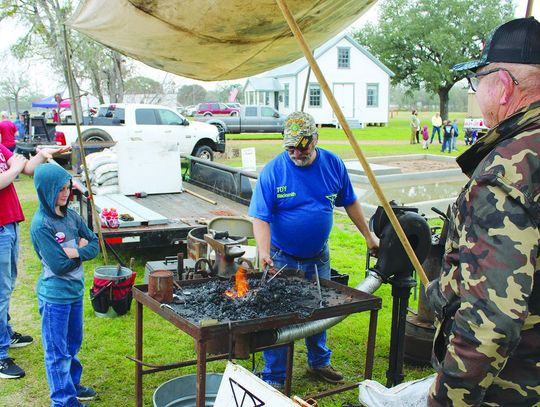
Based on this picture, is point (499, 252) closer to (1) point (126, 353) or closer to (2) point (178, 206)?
(1) point (126, 353)

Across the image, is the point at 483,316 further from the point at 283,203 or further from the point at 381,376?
the point at 381,376

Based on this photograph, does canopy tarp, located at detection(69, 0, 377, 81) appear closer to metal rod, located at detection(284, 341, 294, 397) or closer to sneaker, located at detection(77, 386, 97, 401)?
metal rod, located at detection(284, 341, 294, 397)

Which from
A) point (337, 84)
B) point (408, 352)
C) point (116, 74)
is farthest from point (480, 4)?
point (408, 352)

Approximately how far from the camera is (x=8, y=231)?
460 centimetres

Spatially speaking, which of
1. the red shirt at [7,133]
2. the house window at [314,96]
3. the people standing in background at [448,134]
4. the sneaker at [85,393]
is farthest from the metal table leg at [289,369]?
the house window at [314,96]

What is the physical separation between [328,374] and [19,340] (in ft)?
9.26

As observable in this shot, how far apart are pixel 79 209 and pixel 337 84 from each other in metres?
39.4

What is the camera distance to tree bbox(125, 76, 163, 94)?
1813 inches

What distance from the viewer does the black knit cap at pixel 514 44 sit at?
1.98m

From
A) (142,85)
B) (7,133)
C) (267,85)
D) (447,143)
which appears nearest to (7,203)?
(7,133)

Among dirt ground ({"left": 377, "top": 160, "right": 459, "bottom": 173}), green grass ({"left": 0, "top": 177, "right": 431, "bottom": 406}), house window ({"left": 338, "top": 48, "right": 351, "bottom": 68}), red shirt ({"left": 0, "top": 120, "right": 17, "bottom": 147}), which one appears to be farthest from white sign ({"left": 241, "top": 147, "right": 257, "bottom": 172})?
house window ({"left": 338, "top": 48, "right": 351, "bottom": 68})

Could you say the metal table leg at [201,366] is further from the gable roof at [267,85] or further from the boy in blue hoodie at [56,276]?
the gable roof at [267,85]

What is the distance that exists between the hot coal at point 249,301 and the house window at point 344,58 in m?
43.8

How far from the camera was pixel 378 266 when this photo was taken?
383 cm
